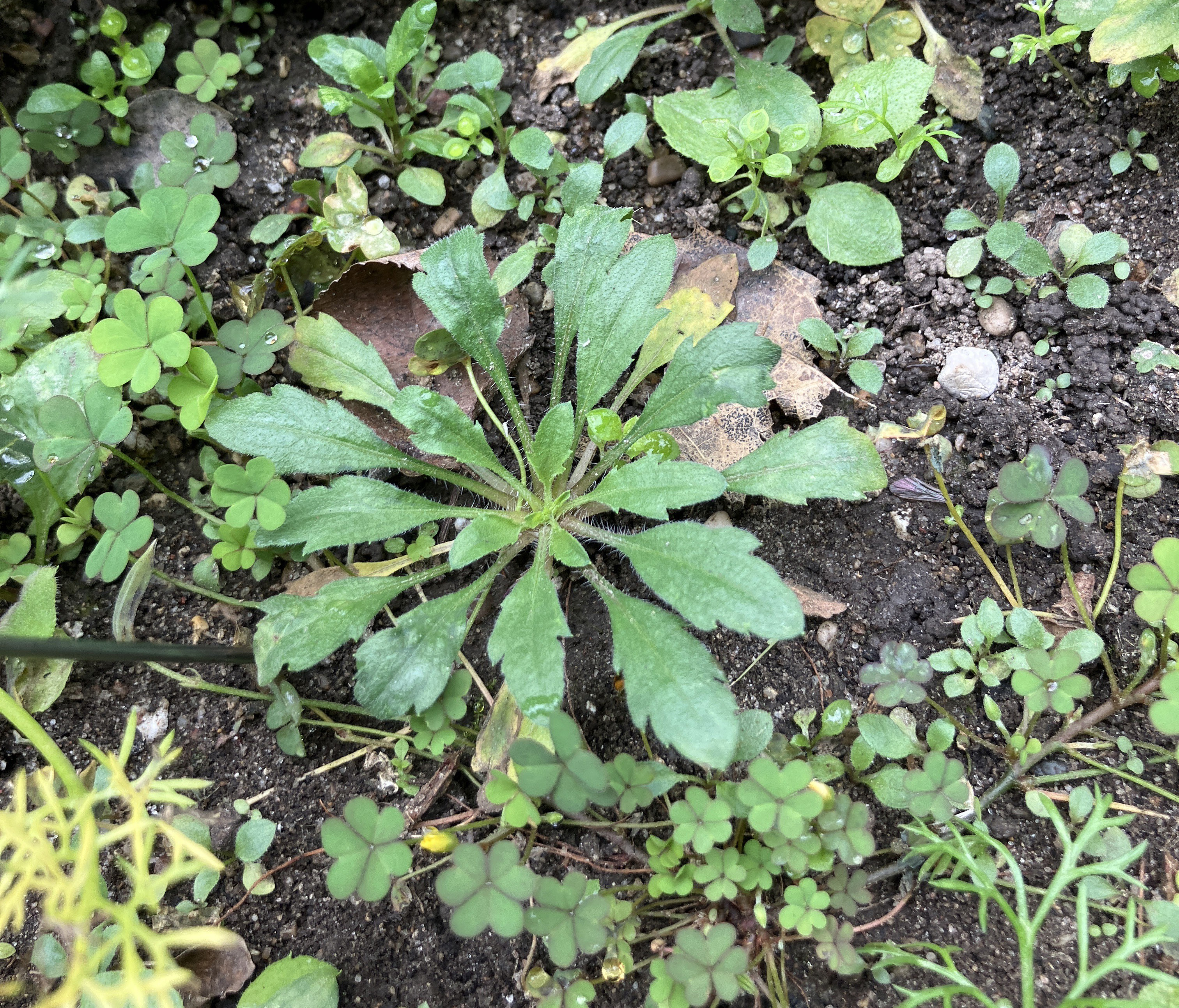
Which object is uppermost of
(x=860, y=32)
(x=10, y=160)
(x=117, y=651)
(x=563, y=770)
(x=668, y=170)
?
(x=10, y=160)

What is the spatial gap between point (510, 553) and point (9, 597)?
120cm

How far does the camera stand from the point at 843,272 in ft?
7.01

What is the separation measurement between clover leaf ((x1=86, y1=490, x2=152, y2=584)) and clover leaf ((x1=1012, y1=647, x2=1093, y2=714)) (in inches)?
70.6

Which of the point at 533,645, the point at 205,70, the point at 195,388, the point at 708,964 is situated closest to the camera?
the point at 708,964

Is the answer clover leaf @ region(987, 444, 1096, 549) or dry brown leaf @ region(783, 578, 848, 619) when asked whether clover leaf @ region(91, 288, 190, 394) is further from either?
clover leaf @ region(987, 444, 1096, 549)

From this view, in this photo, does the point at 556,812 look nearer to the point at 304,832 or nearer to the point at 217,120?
the point at 304,832

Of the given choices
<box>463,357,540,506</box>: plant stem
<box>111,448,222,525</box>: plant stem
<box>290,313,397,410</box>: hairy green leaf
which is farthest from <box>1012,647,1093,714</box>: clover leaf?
<box>111,448,222,525</box>: plant stem

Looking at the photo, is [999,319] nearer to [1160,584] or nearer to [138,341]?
[1160,584]

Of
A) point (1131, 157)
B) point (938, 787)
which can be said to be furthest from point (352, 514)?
point (1131, 157)

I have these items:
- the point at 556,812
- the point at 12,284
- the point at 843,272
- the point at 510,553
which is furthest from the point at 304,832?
the point at 843,272

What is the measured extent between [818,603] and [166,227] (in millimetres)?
1787

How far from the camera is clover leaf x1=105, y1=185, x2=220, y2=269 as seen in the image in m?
2.00

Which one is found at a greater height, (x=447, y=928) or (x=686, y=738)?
(x=686, y=738)

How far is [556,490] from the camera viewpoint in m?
1.99
